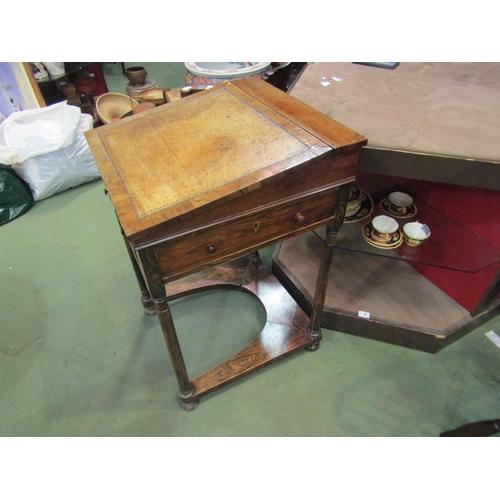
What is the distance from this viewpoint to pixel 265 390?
4.29 feet

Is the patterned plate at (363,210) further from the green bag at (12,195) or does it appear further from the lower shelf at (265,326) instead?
the green bag at (12,195)

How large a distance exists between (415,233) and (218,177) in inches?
32.5

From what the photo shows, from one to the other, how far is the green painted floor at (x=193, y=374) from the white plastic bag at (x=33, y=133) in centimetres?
74

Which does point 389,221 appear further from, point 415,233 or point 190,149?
point 190,149

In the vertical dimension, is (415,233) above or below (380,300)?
above

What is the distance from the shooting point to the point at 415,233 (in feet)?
4.18

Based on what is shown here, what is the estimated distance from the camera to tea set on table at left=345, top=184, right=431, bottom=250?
1.27 meters

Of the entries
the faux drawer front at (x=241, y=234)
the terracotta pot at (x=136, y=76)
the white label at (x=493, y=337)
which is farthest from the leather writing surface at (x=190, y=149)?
the terracotta pot at (x=136, y=76)

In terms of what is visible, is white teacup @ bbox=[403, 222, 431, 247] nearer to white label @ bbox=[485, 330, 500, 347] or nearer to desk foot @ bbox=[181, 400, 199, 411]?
white label @ bbox=[485, 330, 500, 347]

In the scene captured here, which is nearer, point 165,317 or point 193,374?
point 165,317

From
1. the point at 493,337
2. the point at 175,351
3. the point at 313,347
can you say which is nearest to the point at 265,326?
the point at 313,347

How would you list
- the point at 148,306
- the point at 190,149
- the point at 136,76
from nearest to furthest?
the point at 190,149
the point at 148,306
the point at 136,76

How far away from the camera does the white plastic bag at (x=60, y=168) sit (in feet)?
6.90

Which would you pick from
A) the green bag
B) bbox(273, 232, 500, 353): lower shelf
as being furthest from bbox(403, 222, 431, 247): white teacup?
the green bag
